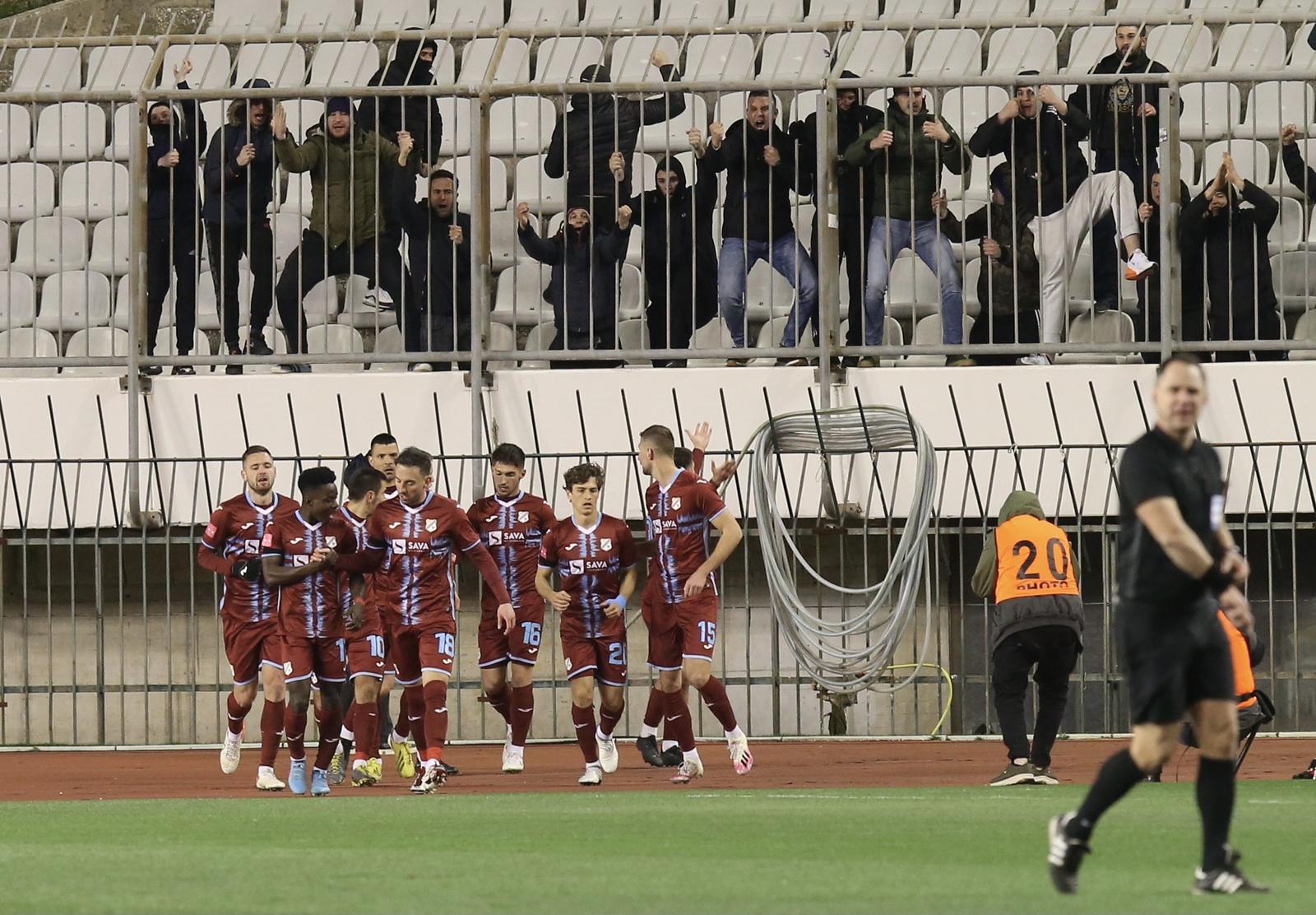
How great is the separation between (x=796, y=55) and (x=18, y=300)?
6.76m

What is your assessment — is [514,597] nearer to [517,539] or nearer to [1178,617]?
[517,539]

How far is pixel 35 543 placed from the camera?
16312 mm

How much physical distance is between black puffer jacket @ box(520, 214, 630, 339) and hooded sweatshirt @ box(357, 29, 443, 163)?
1.17 m

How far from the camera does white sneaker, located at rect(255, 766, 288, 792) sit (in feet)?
38.7

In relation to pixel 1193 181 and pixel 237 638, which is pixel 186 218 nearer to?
pixel 237 638

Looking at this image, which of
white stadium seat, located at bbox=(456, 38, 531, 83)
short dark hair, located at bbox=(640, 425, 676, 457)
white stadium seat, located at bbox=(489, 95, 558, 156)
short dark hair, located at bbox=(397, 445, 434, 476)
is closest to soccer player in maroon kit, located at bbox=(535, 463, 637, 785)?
short dark hair, located at bbox=(640, 425, 676, 457)

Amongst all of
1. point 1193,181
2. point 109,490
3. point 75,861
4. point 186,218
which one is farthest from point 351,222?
point 75,861

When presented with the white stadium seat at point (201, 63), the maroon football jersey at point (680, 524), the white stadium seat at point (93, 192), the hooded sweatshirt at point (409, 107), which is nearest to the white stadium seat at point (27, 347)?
the white stadium seat at point (93, 192)

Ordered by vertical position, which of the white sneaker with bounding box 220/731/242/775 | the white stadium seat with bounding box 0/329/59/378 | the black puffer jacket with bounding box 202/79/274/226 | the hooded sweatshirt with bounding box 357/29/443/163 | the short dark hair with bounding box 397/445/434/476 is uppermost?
the hooded sweatshirt with bounding box 357/29/443/163

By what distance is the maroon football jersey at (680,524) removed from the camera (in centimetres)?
1239

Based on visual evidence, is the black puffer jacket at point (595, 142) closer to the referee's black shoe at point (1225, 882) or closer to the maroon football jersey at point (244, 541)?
the maroon football jersey at point (244, 541)

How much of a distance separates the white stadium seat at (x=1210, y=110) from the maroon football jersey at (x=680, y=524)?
6.57 meters

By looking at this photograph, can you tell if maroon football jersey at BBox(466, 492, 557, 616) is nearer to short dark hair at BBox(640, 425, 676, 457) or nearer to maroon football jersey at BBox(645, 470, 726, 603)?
maroon football jersey at BBox(645, 470, 726, 603)

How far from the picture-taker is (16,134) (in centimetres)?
1847
